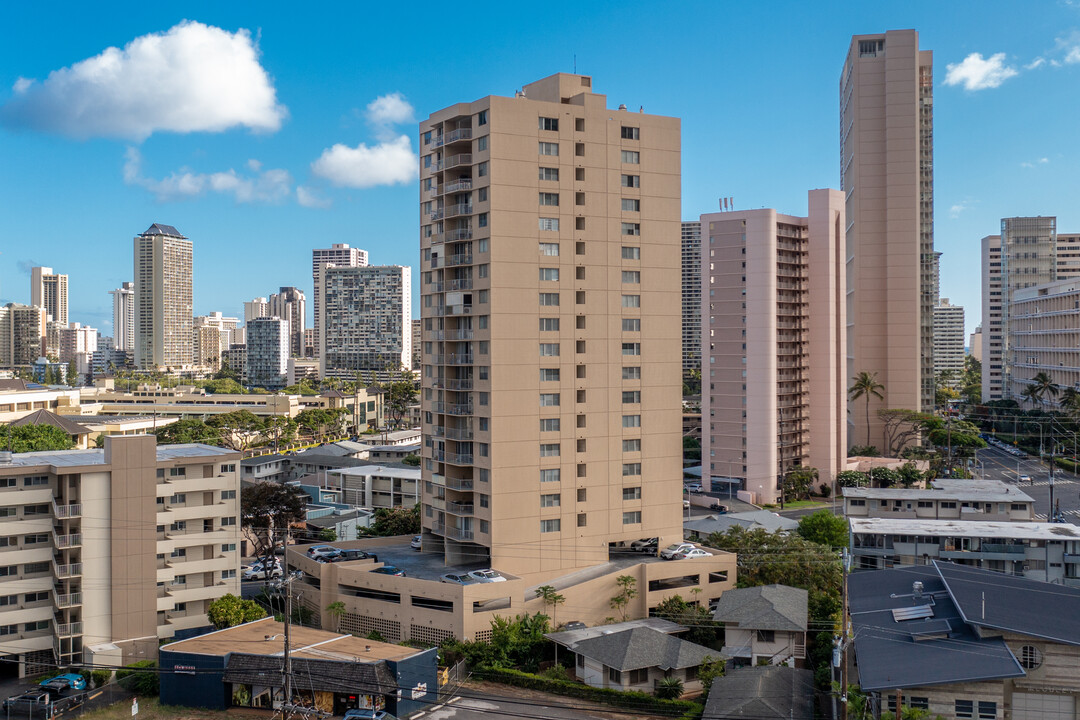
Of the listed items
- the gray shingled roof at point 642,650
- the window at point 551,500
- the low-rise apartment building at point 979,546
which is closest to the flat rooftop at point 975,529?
the low-rise apartment building at point 979,546

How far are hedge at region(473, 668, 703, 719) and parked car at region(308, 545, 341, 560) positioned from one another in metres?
14.4

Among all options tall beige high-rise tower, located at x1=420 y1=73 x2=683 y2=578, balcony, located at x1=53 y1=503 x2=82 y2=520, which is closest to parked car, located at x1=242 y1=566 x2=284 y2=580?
tall beige high-rise tower, located at x1=420 y1=73 x2=683 y2=578

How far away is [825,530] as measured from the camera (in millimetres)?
61594

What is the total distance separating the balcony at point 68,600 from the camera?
1624 inches

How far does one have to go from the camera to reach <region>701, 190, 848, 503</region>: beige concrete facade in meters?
89.1

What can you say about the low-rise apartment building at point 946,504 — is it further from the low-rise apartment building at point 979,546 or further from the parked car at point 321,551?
the parked car at point 321,551

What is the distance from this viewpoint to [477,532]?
1907 inches

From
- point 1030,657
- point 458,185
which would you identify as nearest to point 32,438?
point 458,185

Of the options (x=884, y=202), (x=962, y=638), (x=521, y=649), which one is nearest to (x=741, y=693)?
(x=962, y=638)

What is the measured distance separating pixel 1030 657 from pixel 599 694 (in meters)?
17.6

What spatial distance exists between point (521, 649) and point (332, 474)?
43.9 metres

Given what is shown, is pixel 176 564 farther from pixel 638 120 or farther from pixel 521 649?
pixel 638 120

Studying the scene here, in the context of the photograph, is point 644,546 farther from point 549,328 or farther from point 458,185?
point 458,185

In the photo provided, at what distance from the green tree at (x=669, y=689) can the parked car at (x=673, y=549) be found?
12.0 metres
